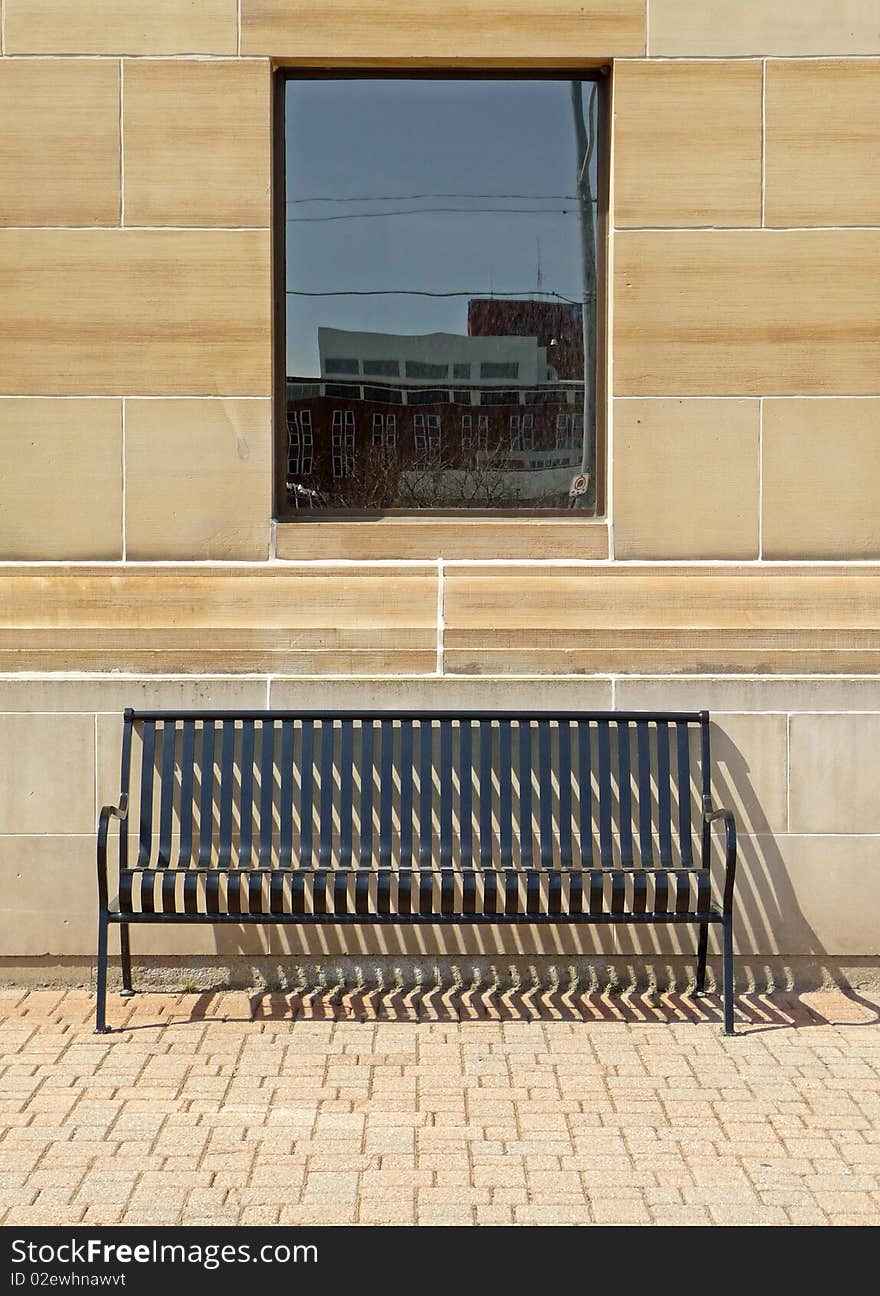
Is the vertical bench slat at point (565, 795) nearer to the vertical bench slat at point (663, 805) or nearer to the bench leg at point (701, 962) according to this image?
the vertical bench slat at point (663, 805)

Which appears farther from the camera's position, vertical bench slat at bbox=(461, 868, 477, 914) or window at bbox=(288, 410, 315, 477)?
window at bbox=(288, 410, 315, 477)

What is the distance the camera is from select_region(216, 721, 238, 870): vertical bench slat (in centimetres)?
545

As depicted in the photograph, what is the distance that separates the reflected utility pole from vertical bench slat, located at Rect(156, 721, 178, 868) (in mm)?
2096

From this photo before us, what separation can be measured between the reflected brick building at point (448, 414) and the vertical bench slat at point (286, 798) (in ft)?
3.88

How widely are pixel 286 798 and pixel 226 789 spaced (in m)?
0.25

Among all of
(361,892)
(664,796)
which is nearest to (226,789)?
(361,892)

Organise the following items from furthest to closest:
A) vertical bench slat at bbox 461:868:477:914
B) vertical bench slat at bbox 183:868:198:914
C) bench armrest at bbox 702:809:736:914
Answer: vertical bench slat at bbox 461:868:477:914, vertical bench slat at bbox 183:868:198:914, bench armrest at bbox 702:809:736:914

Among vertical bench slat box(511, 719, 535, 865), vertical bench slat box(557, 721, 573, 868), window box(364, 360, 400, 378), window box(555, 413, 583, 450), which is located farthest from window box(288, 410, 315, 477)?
vertical bench slat box(557, 721, 573, 868)

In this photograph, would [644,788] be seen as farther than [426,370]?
No

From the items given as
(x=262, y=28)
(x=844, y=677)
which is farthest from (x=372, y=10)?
(x=844, y=677)

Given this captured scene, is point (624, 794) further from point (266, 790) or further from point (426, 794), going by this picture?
point (266, 790)

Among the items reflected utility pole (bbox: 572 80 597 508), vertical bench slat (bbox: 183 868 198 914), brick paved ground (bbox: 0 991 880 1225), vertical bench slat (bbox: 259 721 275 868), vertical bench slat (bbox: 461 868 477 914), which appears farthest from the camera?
reflected utility pole (bbox: 572 80 597 508)

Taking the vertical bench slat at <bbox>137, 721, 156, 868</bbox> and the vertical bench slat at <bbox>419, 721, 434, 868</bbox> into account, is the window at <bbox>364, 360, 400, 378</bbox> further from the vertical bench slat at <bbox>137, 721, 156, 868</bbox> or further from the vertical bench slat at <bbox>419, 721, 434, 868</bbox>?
the vertical bench slat at <bbox>137, 721, 156, 868</bbox>

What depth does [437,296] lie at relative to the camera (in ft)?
20.3
